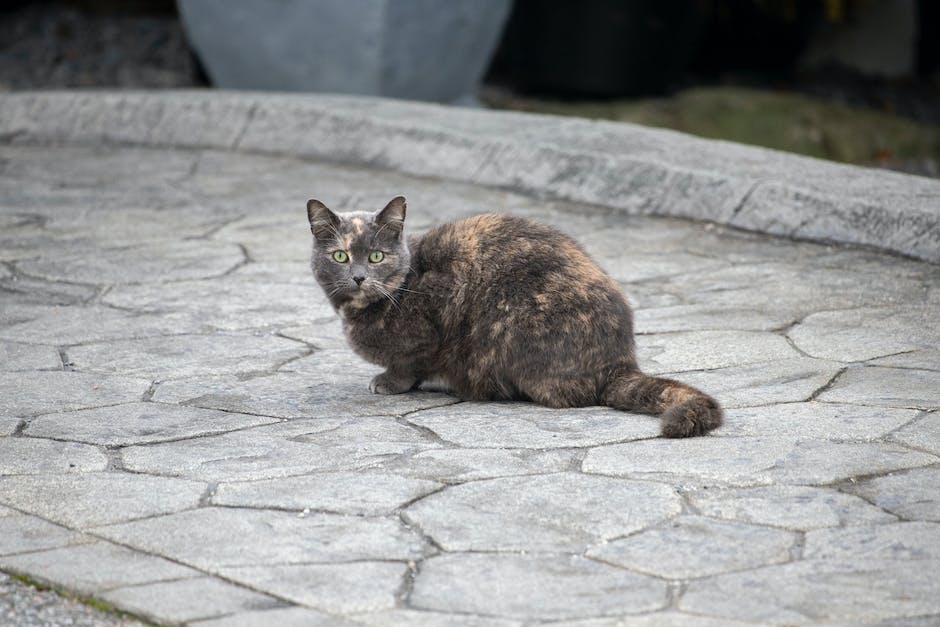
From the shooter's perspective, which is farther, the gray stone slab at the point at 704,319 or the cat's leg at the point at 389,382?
the gray stone slab at the point at 704,319

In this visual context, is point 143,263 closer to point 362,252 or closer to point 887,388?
point 362,252

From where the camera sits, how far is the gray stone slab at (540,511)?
299cm

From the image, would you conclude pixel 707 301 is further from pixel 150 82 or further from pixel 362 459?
pixel 150 82

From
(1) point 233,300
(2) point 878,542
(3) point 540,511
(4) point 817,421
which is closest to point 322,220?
(1) point 233,300

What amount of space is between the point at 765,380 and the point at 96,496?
2102 millimetres

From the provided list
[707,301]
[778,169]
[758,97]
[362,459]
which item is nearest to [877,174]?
[778,169]

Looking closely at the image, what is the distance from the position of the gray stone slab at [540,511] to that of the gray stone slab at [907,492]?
0.48 meters

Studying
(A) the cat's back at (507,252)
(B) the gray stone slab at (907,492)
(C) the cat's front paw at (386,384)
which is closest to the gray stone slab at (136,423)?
(C) the cat's front paw at (386,384)

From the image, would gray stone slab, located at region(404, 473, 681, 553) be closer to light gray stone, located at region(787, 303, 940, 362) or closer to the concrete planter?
light gray stone, located at region(787, 303, 940, 362)

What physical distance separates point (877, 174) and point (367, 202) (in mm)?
2535

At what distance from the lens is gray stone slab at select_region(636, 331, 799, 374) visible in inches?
175

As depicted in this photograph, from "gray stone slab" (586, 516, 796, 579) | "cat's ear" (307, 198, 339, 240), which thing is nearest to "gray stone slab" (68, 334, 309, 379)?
"cat's ear" (307, 198, 339, 240)

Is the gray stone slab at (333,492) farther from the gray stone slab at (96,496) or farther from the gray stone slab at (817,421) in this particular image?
the gray stone slab at (817,421)

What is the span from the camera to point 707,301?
519cm
